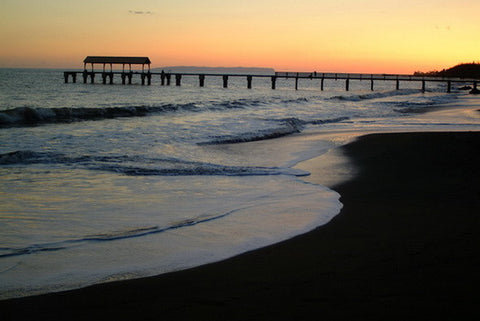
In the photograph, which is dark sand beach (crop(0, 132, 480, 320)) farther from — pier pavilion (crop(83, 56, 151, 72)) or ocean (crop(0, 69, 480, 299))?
pier pavilion (crop(83, 56, 151, 72))

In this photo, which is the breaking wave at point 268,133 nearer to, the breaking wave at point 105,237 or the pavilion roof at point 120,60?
the breaking wave at point 105,237

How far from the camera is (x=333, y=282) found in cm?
363

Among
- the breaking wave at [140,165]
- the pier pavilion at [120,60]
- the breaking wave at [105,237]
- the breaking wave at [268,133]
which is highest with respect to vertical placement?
the pier pavilion at [120,60]

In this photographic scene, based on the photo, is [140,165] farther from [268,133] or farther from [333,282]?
[268,133]

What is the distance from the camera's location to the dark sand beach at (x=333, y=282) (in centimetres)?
314

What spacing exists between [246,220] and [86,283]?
231 cm

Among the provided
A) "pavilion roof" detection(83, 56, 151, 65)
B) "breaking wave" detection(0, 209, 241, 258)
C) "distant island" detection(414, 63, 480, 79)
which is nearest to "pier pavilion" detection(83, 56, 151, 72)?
"pavilion roof" detection(83, 56, 151, 65)

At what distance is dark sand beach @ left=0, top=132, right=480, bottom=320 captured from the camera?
10.3 ft

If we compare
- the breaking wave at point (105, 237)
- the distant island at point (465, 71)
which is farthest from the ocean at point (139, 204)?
the distant island at point (465, 71)

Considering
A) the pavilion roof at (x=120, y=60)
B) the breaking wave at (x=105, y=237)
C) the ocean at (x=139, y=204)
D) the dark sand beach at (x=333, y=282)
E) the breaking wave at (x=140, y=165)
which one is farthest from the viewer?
the pavilion roof at (x=120, y=60)

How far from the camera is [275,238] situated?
193 inches

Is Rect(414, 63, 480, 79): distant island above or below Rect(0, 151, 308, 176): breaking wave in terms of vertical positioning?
above

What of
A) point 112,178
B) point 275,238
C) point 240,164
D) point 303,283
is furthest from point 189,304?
point 240,164

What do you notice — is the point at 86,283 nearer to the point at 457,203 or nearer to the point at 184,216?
the point at 184,216
